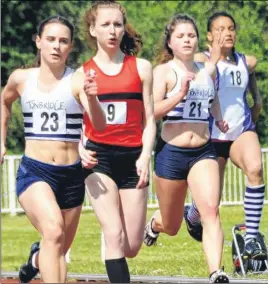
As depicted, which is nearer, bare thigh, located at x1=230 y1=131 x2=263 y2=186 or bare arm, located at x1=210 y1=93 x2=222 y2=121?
bare arm, located at x1=210 y1=93 x2=222 y2=121

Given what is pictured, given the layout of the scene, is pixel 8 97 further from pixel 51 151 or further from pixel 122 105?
pixel 122 105

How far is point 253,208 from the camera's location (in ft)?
45.8

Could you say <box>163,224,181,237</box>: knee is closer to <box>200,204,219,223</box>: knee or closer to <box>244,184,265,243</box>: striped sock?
<box>244,184,265,243</box>: striped sock

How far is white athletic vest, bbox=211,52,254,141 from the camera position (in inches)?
533

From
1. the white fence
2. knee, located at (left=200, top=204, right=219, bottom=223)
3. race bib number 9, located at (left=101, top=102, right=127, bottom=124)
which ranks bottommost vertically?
the white fence

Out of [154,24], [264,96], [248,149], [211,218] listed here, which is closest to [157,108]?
[211,218]

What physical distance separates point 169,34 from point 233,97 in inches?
60.3

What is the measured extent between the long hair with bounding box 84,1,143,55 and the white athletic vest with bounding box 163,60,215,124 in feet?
2.69

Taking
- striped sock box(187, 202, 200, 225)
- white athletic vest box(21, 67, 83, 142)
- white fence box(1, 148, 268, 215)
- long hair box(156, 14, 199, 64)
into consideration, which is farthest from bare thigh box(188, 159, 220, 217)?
white fence box(1, 148, 268, 215)

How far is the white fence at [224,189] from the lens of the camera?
20719 millimetres

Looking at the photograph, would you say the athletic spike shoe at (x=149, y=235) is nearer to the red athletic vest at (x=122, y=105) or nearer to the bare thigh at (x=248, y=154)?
the bare thigh at (x=248, y=154)

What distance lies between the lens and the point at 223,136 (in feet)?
44.9

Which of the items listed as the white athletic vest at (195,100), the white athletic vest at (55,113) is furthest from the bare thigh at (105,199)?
the white athletic vest at (195,100)

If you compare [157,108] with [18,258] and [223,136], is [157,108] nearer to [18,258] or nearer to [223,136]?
[223,136]
